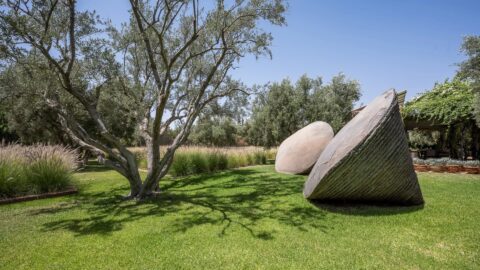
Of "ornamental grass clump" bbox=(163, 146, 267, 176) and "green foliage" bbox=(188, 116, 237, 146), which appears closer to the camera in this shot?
"ornamental grass clump" bbox=(163, 146, 267, 176)

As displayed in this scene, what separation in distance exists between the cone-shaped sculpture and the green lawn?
347 millimetres

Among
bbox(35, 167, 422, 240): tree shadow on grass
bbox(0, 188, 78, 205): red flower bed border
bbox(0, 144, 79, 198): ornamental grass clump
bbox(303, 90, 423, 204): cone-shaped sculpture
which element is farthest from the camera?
bbox(0, 144, 79, 198): ornamental grass clump

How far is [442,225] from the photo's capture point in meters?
4.53

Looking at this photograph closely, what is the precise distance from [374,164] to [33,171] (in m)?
9.08

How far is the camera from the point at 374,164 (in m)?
5.19

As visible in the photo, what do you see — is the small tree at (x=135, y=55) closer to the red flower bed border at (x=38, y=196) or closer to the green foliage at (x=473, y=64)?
the red flower bed border at (x=38, y=196)

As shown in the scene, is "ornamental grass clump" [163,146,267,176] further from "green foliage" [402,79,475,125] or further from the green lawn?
"green foliage" [402,79,475,125]

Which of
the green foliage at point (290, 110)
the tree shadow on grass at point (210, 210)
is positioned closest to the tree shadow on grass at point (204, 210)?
the tree shadow on grass at point (210, 210)

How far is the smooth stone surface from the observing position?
1065cm

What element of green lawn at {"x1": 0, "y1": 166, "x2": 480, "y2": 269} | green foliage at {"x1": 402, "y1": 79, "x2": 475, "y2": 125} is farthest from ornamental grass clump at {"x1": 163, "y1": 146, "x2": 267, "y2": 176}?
green foliage at {"x1": 402, "y1": 79, "x2": 475, "y2": 125}

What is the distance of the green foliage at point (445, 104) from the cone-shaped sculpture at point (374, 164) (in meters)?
9.83

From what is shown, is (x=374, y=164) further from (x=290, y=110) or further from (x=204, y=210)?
(x=290, y=110)

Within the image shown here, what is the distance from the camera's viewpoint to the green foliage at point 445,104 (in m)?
13.0

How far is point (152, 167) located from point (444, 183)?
8.37 meters
